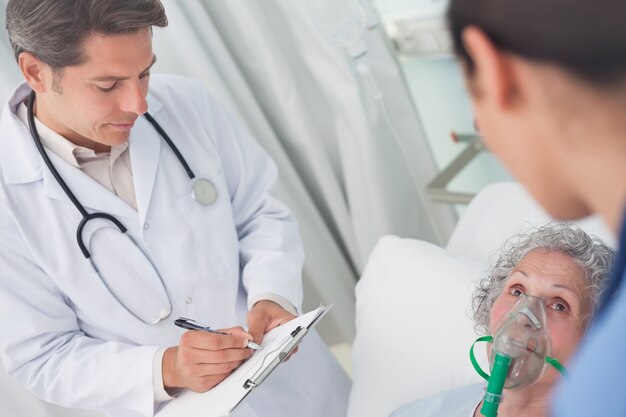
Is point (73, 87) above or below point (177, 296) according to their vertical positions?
above

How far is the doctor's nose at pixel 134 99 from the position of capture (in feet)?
5.21

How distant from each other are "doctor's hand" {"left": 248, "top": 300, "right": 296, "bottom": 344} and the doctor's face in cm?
50

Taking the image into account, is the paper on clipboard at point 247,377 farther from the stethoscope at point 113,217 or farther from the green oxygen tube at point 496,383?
the green oxygen tube at point 496,383

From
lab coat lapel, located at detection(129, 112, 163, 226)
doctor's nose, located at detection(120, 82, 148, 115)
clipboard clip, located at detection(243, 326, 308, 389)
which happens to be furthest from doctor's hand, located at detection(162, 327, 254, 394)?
doctor's nose, located at detection(120, 82, 148, 115)

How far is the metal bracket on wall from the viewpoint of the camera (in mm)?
2303

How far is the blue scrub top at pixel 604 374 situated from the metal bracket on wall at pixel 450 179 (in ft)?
5.38

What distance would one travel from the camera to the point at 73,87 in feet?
5.18

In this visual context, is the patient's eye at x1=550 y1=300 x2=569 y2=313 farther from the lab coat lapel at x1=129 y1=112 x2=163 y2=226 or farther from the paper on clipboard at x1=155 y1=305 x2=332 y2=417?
the lab coat lapel at x1=129 y1=112 x2=163 y2=226

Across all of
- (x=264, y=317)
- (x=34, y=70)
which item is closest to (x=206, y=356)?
(x=264, y=317)

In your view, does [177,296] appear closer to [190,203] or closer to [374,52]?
[190,203]

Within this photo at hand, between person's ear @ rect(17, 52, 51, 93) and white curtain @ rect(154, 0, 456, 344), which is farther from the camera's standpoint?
white curtain @ rect(154, 0, 456, 344)

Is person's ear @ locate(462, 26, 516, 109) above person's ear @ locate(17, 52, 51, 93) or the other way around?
the other way around

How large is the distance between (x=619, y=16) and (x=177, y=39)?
190cm

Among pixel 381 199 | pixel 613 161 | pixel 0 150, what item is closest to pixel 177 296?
pixel 0 150
